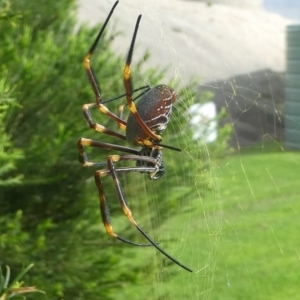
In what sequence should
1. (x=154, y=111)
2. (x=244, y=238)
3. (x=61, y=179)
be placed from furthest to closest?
(x=61, y=179) → (x=244, y=238) → (x=154, y=111)

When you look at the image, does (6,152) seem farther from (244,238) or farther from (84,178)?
(244,238)

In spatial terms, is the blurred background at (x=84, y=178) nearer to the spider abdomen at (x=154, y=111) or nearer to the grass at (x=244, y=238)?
the grass at (x=244, y=238)

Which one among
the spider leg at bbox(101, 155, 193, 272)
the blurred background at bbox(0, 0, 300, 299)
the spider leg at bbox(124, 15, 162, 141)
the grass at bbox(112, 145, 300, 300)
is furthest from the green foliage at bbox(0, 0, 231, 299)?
the spider leg at bbox(124, 15, 162, 141)

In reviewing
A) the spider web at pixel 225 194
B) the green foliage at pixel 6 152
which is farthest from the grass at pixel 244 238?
the green foliage at pixel 6 152

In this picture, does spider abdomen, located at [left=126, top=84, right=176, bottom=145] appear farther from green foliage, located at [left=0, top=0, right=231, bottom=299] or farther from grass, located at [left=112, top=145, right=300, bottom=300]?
green foliage, located at [left=0, top=0, right=231, bottom=299]

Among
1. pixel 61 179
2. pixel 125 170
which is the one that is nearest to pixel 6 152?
pixel 61 179
